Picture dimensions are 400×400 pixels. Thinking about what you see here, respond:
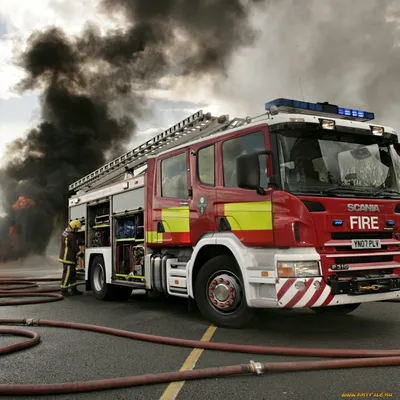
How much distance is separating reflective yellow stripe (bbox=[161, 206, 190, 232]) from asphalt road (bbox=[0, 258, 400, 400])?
125 centimetres

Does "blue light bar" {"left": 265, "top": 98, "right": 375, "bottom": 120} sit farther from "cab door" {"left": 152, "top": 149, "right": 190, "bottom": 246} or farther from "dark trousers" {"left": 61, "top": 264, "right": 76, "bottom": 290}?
"dark trousers" {"left": 61, "top": 264, "right": 76, "bottom": 290}

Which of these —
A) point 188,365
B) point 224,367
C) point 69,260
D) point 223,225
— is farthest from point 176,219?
point 69,260

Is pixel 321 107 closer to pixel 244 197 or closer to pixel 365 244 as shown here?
pixel 244 197

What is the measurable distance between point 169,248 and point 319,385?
3544 millimetres

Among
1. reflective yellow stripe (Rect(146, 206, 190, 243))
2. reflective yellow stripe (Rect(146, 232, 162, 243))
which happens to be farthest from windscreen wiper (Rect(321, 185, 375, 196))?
reflective yellow stripe (Rect(146, 232, 162, 243))

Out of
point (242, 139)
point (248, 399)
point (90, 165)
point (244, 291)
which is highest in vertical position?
point (90, 165)

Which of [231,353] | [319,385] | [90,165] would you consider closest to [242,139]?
[231,353]

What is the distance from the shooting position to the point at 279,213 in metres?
4.71

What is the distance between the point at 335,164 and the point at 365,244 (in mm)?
936

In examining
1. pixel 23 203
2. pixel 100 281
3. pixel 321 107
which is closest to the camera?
pixel 321 107

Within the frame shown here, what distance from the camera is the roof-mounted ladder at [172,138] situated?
19.8 ft

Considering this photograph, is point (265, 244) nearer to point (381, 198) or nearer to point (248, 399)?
point (381, 198)

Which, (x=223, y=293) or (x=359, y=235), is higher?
(x=359, y=235)

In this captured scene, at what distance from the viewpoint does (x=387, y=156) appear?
543 centimetres
